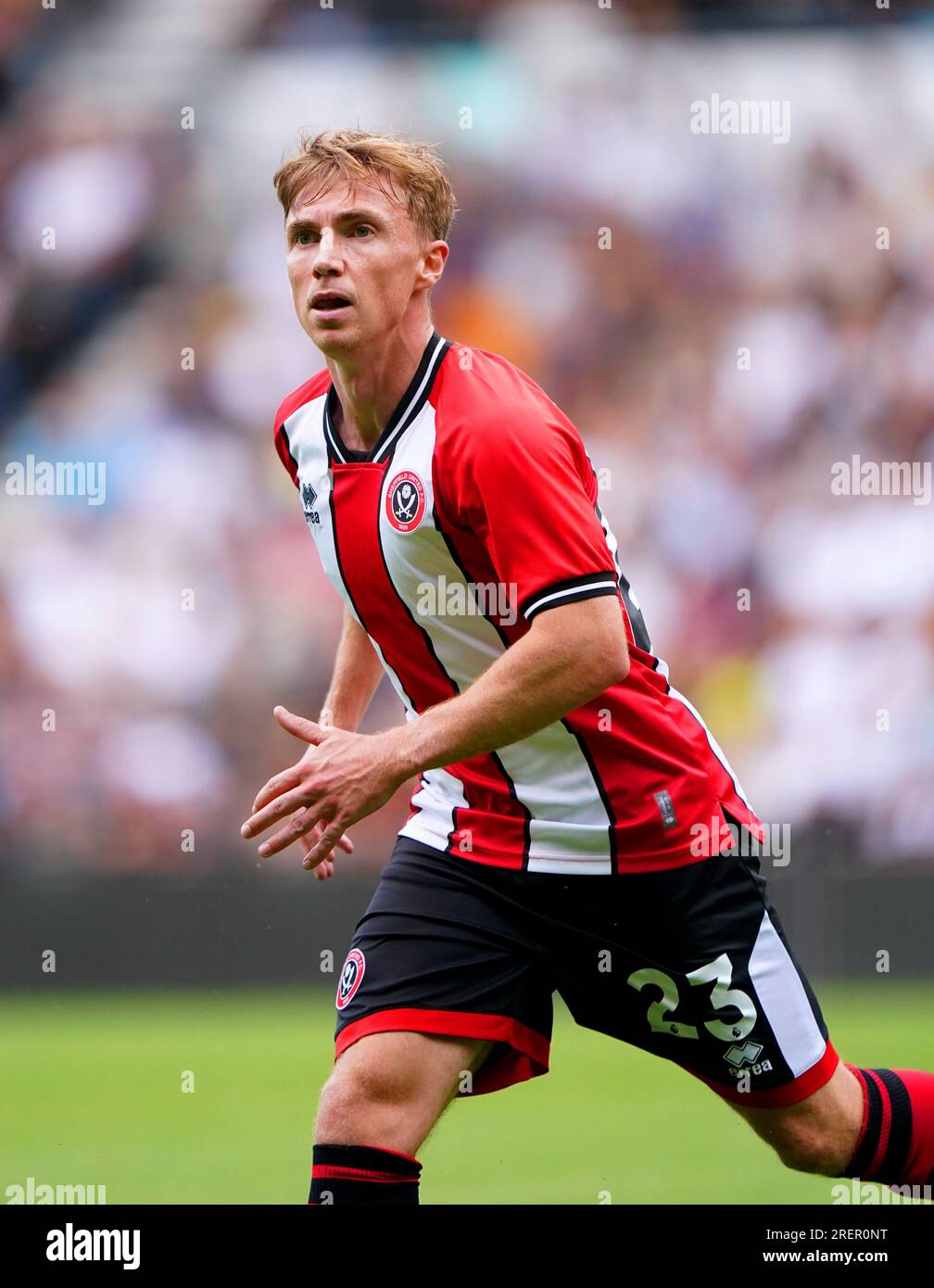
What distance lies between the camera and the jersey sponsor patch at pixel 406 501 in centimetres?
364

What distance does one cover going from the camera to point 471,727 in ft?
11.0

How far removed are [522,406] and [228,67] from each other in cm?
862

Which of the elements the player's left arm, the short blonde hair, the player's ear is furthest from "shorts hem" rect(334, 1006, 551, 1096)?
the short blonde hair

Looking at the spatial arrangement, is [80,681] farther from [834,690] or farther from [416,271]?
[416,271]

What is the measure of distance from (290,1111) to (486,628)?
3655 millimetres

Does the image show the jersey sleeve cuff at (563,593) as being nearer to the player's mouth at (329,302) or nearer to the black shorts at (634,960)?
the black shorts at (634,960)

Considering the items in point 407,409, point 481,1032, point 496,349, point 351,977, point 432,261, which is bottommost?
point 481,1032

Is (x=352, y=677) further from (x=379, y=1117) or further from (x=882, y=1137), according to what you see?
(x=882, y=1137)

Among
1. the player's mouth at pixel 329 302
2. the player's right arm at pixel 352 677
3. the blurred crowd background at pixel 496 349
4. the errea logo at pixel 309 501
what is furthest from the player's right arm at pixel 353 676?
the blurred crowd background at pixel 496 349

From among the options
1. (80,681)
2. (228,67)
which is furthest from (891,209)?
(80,681)

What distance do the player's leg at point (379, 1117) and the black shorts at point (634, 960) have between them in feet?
0.61

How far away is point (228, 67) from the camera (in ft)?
37.4

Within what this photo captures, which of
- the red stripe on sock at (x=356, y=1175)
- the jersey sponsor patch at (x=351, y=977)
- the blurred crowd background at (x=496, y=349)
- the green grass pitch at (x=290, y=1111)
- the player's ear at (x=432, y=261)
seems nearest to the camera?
the red stripe on sock at (x=356, y=1175)

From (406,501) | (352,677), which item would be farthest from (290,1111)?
(406,501)
